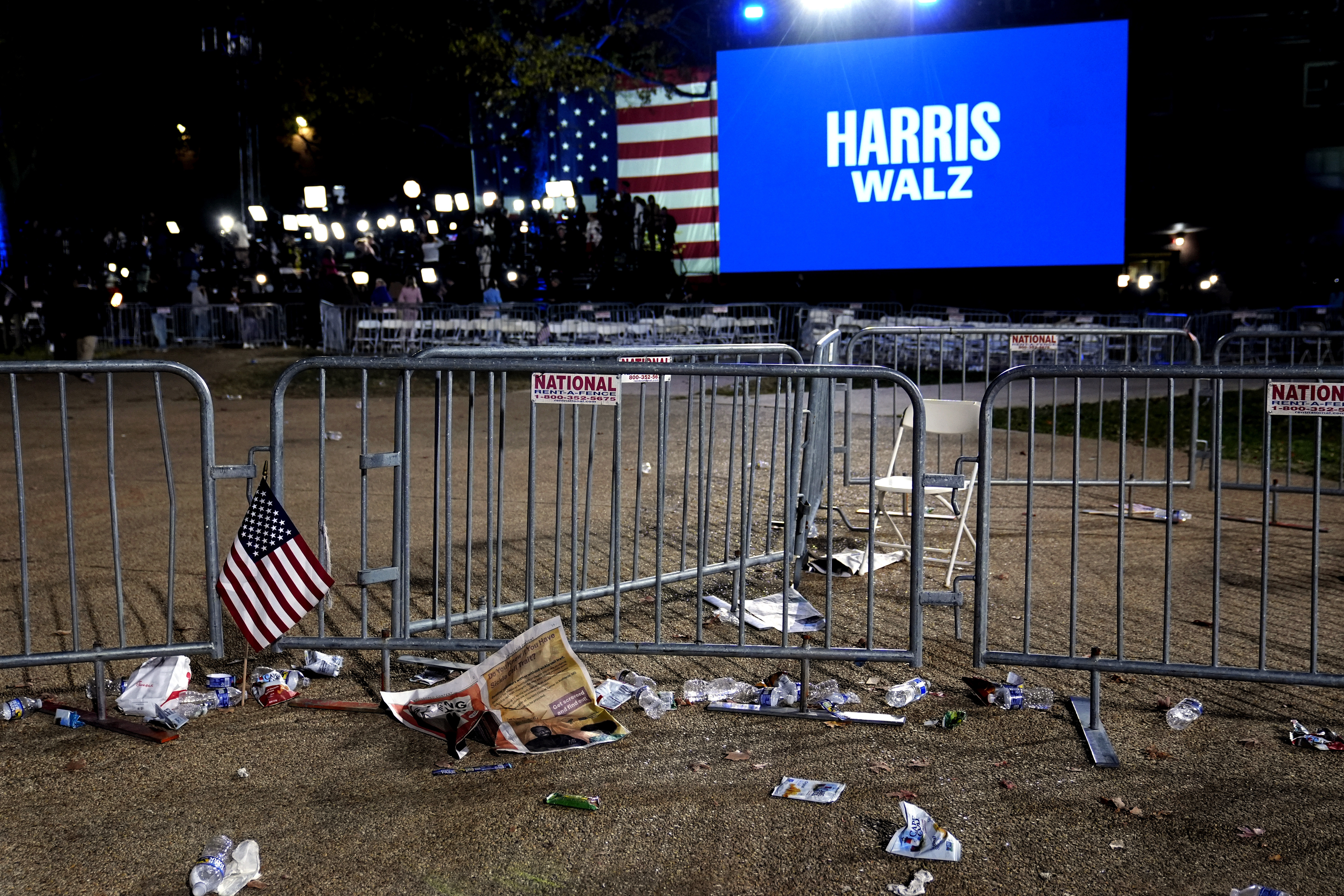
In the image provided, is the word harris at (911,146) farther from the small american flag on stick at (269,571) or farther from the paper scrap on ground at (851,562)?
the small american flag on stick at (269,571)

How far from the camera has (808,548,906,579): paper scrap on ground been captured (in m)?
7.03

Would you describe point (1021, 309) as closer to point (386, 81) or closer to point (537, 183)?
point (537, 183)

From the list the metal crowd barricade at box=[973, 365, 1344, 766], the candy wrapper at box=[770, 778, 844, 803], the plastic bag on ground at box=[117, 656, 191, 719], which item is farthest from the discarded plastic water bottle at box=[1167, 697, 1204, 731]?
the plastic bag on ground at box=[117, 656, 191, 719]

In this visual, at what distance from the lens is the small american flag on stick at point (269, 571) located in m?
4.91

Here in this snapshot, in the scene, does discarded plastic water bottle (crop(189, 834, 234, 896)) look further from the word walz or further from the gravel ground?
the word walz

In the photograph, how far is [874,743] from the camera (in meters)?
4.48

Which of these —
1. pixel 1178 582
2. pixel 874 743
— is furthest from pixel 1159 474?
pixel 874 743

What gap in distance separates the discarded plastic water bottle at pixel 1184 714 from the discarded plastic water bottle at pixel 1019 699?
1.54 ft

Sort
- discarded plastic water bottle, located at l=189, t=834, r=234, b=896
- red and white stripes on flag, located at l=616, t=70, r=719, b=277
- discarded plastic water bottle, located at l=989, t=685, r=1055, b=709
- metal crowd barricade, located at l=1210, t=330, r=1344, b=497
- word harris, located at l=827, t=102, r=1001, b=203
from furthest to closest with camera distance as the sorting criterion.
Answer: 1. red and white stripes on flag, located at l=616, t=70, r=719, b=277
2. word harris, located at l=827, t=102, r=1001, b=203
3. metal crowd barricade, located at l=1210, t=330, r=1344, b=497
4. discarded plastic water bottle, located at l=989, t=685, r=1055, b=709
5. discarded plastic water bottle, located at l=189, t=834, r=234, b=896

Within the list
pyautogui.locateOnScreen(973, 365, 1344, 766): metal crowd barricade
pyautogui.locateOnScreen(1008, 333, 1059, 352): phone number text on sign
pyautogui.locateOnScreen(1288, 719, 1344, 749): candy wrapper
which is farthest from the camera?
pyautogui.locateOnScreen(1008, 333, 1059, 352): phone number text on sign

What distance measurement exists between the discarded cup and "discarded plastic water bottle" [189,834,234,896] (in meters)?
1.05

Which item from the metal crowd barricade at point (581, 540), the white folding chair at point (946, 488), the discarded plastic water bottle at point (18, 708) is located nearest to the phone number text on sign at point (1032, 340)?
the metal crowd barricade at point (581, 540)

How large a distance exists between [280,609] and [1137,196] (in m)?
39.2

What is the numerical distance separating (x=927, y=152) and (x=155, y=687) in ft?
66.2
